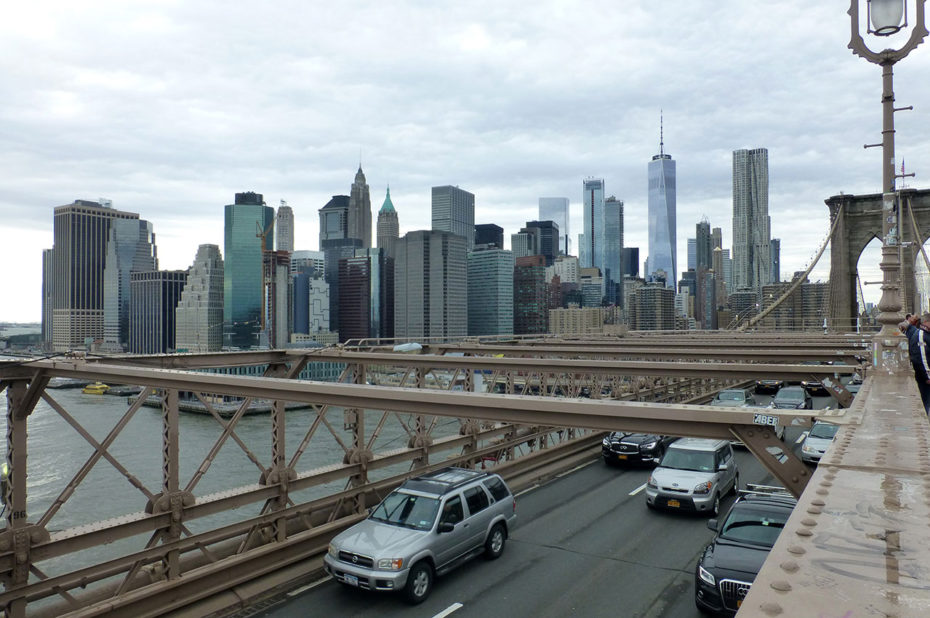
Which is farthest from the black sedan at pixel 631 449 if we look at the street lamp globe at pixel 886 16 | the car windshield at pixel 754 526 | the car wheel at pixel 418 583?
the street lamp globe at pixel 886 16

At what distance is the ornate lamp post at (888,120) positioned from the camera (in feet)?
27.6

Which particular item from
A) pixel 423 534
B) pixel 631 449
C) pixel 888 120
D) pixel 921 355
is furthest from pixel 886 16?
pixel 631 449

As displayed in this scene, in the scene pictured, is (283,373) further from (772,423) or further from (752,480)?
(752,480)

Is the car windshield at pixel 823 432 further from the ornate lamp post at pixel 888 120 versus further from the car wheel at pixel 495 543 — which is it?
the car wheel at pixel 495 543

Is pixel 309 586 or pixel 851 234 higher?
pixel 851 234

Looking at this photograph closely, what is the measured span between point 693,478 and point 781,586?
14124mm

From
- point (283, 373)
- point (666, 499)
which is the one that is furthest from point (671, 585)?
point (283, 373)

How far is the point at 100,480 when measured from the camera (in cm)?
3831

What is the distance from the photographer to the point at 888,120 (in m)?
9.30

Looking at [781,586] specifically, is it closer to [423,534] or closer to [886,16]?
[423,534]

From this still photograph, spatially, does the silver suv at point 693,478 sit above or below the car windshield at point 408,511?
below

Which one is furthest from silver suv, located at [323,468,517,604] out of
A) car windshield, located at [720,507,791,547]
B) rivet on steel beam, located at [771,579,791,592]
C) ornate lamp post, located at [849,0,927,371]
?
rivet on steel beam, located at [771,579,791,592]

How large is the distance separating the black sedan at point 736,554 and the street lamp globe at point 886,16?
7.01m

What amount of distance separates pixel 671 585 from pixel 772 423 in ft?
24.4
